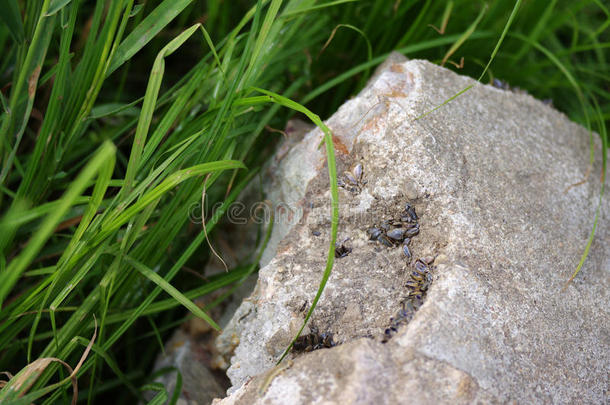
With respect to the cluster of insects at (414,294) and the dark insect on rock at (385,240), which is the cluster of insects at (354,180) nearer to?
the dark insect on rock at (385,240)

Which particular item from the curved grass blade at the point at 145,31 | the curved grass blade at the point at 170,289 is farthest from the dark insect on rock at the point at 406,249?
the curved grass blade at the point at 145,31

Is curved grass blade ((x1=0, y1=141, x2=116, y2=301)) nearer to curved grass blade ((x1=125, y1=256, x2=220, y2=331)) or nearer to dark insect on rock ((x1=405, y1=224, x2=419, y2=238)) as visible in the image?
curved grass blade ((x1=125, y1=256, x2=220, y2=331))

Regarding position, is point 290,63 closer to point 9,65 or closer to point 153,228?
point 153,228

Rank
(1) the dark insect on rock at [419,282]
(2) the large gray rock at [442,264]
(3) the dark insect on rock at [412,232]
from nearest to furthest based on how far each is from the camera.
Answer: (2) the large gray rock at [442,264], (1) the dark insect on rock at [419,282], (3) the dark insect on rock at [412,232]

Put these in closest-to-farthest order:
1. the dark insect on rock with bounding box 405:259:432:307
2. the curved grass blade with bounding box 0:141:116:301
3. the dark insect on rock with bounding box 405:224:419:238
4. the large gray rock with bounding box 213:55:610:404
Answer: the curved grass blade with bounding box 0:141:116:301 → the large gray rock with bounding box 213:55:610:404 → the dark insect on rock with bounding box 405:259:432:307 → the dark insect on rock with bounding box 405:224:419:238

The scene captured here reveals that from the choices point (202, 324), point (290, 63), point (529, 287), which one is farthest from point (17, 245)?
point (529, 287)

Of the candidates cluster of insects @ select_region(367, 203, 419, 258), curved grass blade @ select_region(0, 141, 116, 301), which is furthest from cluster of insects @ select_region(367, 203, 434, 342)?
curved grass blade @ select_region(0, 141, 116, 301)
